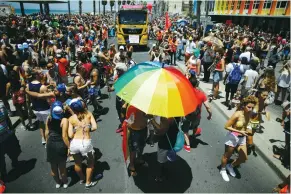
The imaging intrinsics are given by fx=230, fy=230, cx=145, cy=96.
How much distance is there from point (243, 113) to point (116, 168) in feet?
9.15

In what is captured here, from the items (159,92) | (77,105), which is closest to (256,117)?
(159,92)

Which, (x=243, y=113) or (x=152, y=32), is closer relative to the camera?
(x=243, y=113)

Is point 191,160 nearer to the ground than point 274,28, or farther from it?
nearer to the ground

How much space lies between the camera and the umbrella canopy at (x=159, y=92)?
3.35m

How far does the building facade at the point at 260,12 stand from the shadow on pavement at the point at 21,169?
3348cm

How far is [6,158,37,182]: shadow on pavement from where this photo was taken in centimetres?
457

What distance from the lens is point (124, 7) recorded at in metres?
19.6

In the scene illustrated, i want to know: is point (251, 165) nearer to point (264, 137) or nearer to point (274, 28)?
point (264, 137)

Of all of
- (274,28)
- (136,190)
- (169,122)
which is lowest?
(136,190)

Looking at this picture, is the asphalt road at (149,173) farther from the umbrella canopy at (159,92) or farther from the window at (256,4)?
the window at (256,4)

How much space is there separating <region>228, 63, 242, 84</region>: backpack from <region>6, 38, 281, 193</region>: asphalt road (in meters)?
2.46

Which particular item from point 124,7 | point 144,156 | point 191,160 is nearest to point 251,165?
point 191,160

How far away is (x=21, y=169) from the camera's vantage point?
15.8 ft

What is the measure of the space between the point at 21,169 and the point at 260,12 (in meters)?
40.6
